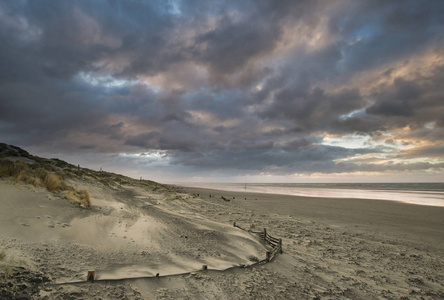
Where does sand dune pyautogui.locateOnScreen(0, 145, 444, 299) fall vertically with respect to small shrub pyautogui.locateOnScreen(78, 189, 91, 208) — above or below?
below

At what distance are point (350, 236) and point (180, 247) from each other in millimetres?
9523

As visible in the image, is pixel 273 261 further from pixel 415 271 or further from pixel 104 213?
pixel 104 213

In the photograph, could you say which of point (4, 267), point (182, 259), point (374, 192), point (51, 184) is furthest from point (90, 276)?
point (374, 192)

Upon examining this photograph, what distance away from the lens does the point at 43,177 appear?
1290 centimetres

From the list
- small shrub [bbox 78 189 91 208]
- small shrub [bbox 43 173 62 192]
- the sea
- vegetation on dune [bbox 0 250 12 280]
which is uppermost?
small shrub [bbox 43 173 62 192]

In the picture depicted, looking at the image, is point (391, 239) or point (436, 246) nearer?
point (436, 246)

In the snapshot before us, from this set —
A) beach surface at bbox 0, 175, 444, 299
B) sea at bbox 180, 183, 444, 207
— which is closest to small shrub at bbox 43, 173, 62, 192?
beach surface at bbox 0, 175, 444, 299

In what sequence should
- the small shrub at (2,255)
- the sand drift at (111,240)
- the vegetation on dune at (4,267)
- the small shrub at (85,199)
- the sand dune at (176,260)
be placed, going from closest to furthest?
the vegetation on dune at (4,267) → the small shrub at (2,255) → the sand dune at (176,260) → the sand drift at (111,240) → the small shrub at (85,199)

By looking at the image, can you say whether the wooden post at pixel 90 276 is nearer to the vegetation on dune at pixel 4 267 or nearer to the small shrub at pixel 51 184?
the vegetation on dune at pixel 4 267

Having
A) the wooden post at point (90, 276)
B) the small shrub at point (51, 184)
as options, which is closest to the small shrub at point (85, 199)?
the small shrub at point (51, 184)

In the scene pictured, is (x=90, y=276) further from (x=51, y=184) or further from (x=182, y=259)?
(x=51, y=184)

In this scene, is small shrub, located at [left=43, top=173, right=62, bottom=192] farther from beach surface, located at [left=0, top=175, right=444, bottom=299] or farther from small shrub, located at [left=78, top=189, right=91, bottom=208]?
small shrub, located at [left=78, top=189, right=91, bottom=208]

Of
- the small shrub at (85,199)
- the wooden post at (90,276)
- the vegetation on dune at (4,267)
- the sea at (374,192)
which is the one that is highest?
the small shrub at (85,199)

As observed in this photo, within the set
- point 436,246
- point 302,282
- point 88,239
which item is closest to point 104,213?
point 88,239
